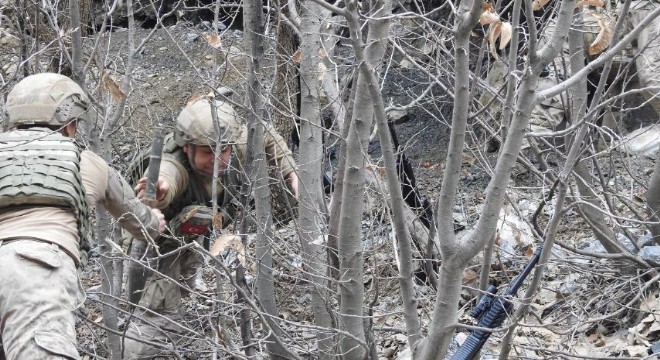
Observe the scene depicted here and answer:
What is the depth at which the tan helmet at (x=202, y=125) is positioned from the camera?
534 centimetres

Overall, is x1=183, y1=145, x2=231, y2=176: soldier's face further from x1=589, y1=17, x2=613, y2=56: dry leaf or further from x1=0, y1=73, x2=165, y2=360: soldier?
x1=589, y1=17, x2=613, y2=56: dry leaf

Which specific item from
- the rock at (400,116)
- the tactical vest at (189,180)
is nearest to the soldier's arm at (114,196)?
the tactical vest at (189,180)

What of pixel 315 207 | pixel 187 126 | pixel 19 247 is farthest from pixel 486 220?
pixel 187 126

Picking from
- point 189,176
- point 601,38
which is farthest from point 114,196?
point 601,38

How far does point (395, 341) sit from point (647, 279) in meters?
1.54

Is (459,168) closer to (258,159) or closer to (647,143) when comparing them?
(258,159)

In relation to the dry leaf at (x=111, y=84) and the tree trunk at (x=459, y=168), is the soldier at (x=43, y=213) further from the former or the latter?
the tree trunk at (x=459, y=168)

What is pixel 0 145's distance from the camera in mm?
4270

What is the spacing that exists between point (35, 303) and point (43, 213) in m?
0.43

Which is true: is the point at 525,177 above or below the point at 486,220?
below

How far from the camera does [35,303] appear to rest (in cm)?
397

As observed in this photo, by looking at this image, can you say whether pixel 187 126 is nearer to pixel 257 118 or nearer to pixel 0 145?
pixel 257 118

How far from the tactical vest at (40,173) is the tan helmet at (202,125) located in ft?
3.65

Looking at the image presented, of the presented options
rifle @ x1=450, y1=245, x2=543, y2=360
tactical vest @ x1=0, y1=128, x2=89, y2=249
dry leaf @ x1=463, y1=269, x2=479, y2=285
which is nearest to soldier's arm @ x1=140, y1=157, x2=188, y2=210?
tactical vest @ x1=0, y1=128, x2=89, y2=249
